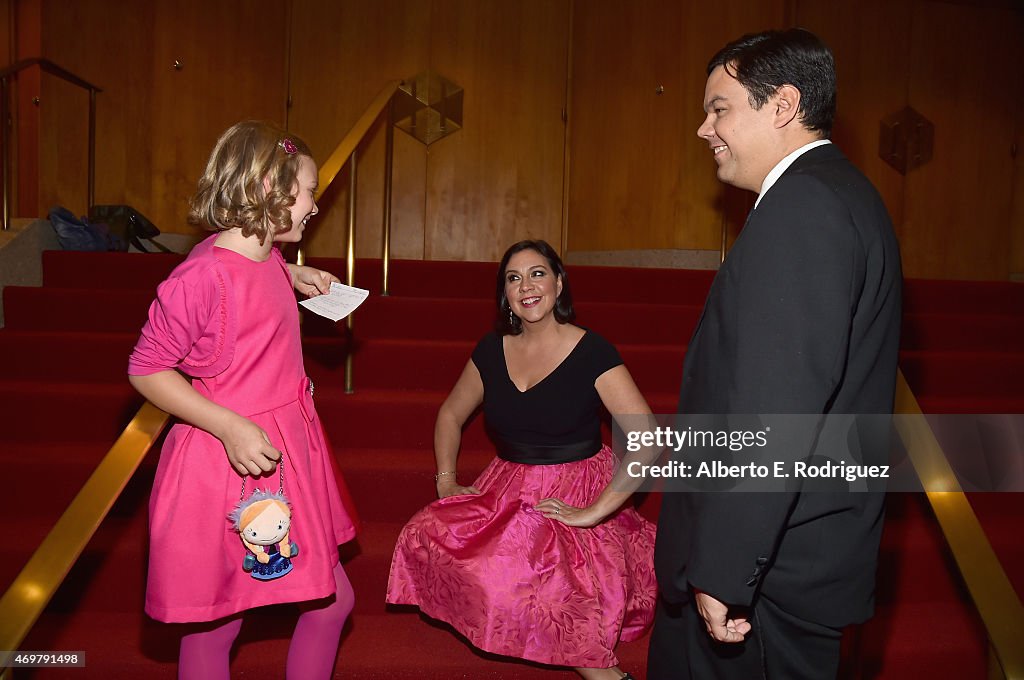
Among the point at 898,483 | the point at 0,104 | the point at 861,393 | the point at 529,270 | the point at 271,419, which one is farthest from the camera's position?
the point at 0,104

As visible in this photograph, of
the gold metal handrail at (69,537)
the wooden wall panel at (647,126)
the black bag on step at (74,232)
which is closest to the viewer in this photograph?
the gold metal handrail at (69,537)

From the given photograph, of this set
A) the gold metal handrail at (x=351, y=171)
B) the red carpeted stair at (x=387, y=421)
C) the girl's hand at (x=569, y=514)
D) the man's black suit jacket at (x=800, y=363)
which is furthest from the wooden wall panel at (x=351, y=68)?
the man's black suit jacket at (x=800, y=363)

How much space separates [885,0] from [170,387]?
6.24m

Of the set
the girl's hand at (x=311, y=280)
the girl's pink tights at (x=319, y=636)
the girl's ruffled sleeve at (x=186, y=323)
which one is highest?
the girl's hand at (x=311, y=280)

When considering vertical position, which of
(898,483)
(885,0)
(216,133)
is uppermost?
(885,0)

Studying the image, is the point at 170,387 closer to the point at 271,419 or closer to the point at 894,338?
the point at 271,419

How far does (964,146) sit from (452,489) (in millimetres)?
5621

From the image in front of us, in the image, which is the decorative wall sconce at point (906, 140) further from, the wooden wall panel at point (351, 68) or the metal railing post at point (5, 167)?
the metal railing post at point (5, 167)

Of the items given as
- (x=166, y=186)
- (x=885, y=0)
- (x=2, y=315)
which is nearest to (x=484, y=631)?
(x=2, y=315)

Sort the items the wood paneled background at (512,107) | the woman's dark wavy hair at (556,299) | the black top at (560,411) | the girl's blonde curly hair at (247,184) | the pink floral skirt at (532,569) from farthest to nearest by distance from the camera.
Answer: the wood paneled background at (512,107) → the woman's dark wavy hair at (556,299) → the black top at (560,411) → the pink floral skirt at (532,569) → the girl's blonde curly hair at (247,184)

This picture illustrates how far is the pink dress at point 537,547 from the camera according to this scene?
6.23 feet

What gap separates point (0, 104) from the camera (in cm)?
396

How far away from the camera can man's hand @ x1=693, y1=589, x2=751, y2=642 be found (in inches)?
43.4

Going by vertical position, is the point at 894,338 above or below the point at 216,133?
below
